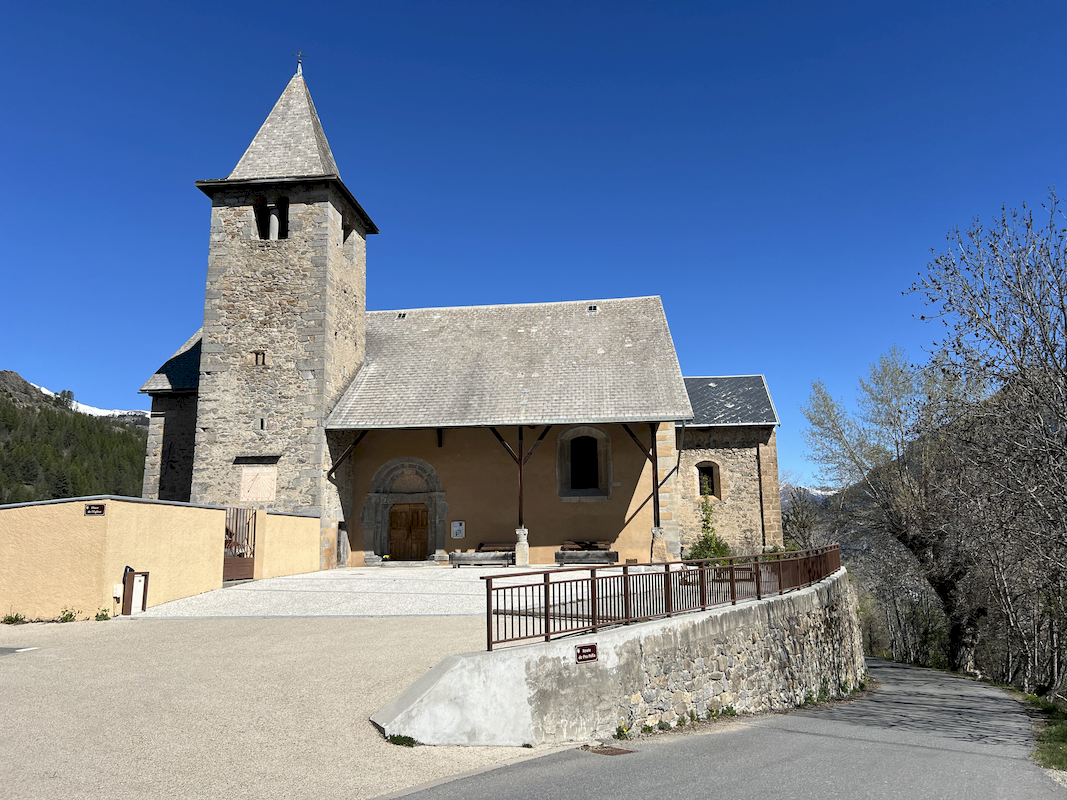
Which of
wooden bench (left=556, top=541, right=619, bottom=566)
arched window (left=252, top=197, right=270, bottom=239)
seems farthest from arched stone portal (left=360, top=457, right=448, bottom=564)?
arched window (left=252, top=197, right=270, bottom=239)

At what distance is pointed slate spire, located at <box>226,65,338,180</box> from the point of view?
19.7 metres

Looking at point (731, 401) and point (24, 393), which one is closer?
point (731, 401)

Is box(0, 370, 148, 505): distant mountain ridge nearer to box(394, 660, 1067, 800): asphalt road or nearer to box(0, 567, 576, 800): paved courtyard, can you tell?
box(0, 567, 576, 800): paved courtyard

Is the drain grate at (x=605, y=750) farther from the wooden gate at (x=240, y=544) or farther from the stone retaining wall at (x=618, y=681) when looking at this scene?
the wooden gate at (x=240, y=544)

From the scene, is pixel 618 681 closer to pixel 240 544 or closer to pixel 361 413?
pixel 240 544

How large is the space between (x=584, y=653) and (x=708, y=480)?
20.1 meters

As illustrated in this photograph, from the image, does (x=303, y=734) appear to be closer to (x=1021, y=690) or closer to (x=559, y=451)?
(x=559, y=451)

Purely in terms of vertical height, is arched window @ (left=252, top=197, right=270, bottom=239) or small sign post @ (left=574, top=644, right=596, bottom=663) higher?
arched window @ (left=252, top=197, right=270, bottom=239)

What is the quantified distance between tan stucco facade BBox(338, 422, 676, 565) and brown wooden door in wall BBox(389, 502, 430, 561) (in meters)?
0.24

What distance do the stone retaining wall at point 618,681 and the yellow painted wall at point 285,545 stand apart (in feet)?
31.7

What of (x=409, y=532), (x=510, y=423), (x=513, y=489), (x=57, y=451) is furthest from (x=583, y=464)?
(x=57, y=451)

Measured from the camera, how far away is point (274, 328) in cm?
1892

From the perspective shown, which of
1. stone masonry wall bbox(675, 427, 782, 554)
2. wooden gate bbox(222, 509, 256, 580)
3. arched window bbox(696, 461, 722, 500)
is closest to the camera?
wooden gate bbox(222, 509, 256, 580)

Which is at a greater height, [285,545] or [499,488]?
[499,488]
